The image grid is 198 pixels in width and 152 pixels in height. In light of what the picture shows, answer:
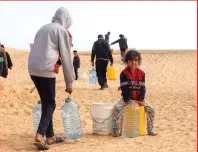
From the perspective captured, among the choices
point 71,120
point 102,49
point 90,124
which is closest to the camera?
point 71,120

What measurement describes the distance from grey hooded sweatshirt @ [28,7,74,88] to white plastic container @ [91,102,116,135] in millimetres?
1111

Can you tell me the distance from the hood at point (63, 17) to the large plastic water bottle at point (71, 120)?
1.17m

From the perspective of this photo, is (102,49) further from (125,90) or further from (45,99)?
(45,99)

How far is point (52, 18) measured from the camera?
18.0 feet

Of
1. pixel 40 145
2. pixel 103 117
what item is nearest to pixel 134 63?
pixel 103 117

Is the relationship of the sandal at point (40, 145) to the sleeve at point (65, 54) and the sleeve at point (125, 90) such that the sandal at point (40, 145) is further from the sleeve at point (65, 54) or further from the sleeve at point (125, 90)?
the sleeve at point (125, 90)

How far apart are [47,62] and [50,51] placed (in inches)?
5.6

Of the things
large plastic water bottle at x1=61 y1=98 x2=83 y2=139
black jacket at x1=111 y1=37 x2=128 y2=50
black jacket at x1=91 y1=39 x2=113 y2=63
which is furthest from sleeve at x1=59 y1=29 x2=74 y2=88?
black jacket at x1=111 y1=37 x2=128 y2=50

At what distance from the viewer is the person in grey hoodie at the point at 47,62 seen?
5.12 m

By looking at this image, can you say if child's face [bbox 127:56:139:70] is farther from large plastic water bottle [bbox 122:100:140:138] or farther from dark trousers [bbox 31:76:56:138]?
dark trousers [bbox 31:76:56:138]

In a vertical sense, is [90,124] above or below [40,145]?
below

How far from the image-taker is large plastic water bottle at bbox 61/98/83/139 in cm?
590

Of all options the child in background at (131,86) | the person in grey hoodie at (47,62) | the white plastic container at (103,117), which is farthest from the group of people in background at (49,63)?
the child in background at (131,86)

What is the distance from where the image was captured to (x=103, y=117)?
6.21 metres
